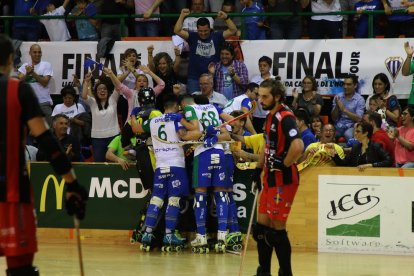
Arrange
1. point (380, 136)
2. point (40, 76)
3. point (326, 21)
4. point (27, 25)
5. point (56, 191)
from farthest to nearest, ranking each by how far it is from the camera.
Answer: point (27, 25) < point (40, 76) < point (326, 21) < point (56, 191) < point (380, 136)

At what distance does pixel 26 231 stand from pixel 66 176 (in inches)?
20.3

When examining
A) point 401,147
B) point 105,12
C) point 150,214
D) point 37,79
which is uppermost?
point 105,12

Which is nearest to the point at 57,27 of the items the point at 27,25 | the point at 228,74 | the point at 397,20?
the point at 27,25

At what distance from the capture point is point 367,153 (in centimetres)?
1423

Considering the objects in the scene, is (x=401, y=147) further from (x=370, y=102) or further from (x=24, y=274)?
(x=24, y=274)

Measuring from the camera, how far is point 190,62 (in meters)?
16.9

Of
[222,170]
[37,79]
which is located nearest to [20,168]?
[222,170]

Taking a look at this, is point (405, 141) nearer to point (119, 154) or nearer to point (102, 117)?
point (119, 154)

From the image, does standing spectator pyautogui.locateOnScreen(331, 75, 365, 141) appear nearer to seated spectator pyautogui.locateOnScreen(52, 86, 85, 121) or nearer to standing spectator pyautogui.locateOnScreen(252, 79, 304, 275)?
seated spectator pyautogui.locateOnScreen(52, 86, 85, 121)

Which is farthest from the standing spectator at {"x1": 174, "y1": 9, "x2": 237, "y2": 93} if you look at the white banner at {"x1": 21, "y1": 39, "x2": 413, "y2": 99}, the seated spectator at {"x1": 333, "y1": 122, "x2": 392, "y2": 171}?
the seated spectator at {"x1": 333, "y1": 122, "x2": 392, "y2": 171}

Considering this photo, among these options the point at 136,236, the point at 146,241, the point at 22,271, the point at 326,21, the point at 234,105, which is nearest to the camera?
the point at 22,271

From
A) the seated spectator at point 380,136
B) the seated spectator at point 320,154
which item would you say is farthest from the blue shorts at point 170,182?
the seated spectator at point 380,136

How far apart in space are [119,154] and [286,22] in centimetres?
434

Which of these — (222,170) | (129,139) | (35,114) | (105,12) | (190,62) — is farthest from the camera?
(105,12)
